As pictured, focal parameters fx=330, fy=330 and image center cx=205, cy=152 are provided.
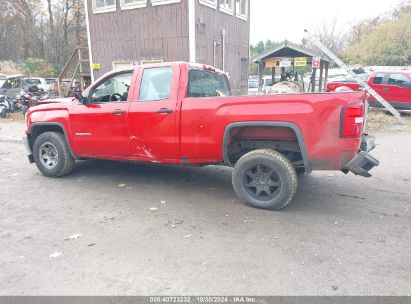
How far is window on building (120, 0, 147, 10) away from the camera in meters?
12.9

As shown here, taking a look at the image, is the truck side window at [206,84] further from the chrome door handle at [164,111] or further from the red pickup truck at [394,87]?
the red pickup truck at [394,87]

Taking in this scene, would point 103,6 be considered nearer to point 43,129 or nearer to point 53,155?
point 43,129

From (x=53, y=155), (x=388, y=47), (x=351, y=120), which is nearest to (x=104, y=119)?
(x=53, y=155)

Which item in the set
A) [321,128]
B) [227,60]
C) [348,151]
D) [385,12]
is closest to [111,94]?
[321,128]

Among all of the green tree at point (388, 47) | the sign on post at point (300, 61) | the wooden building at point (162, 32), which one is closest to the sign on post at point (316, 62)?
the sign on post at point (300, 61)

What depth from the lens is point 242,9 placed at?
15.9 metres

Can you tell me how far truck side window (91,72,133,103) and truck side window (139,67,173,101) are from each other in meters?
0.46

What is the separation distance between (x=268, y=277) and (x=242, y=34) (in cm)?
1487

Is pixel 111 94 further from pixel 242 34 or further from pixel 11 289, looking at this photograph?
pixel 242 34

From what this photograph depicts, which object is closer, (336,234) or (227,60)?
(336,234)

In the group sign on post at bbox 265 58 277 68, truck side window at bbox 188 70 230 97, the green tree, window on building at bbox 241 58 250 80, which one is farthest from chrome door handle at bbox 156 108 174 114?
the green tree

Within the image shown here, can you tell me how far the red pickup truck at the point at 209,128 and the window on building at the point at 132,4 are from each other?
28.7 ft

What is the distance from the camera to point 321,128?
3.74 meters

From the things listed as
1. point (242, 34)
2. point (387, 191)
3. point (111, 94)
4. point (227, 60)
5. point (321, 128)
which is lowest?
point (387, 191)
